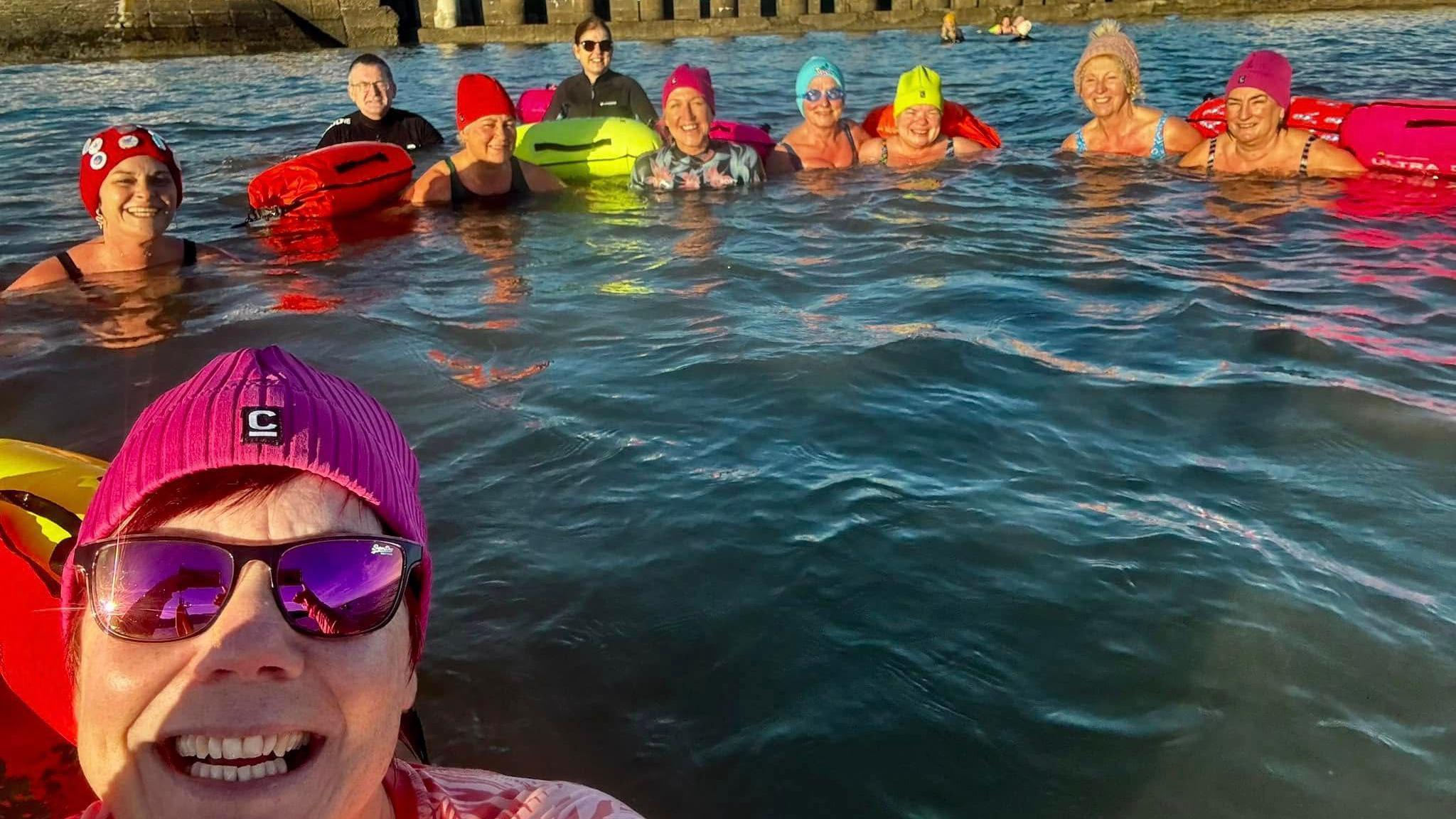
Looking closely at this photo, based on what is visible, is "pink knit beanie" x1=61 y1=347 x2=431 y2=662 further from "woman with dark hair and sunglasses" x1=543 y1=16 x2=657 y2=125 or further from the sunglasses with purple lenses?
"woman with dark hair and sunglasses" x1=543 y1=16 x2=657 y2=125

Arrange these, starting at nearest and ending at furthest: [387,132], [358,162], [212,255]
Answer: [212,255]
[358,162]
[387,132]

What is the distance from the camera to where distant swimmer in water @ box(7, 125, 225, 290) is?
6.78 m

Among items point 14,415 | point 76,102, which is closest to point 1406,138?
point 14,415

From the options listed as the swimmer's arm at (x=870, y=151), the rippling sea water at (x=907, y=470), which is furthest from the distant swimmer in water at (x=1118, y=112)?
the swimmer's arm at (x=870, y=151)

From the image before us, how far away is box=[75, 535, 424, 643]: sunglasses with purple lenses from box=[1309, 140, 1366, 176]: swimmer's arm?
9.29 meters

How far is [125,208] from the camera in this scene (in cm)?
705

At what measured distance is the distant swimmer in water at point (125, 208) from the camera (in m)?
6.78

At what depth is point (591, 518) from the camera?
4.08m

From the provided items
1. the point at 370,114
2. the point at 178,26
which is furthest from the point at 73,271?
the point at 178,26

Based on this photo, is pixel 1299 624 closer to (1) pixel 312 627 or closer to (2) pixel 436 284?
(1) pixel 312 627

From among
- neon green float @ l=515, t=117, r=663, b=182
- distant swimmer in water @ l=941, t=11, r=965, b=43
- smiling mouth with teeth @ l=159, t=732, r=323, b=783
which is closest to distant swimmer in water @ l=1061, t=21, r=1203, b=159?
neon green float @ l=515, t=117, r=663, b=182

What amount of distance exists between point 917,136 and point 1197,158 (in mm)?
2335

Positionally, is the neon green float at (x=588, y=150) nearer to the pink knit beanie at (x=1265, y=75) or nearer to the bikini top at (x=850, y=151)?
the bikini top at (x=850, y=151)

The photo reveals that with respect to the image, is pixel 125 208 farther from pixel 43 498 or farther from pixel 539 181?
pixel 43 498
